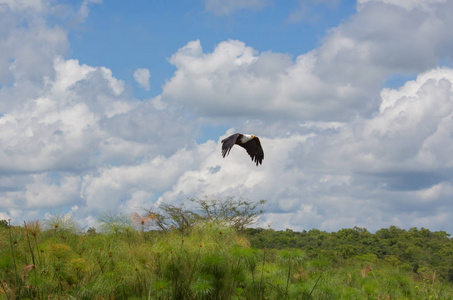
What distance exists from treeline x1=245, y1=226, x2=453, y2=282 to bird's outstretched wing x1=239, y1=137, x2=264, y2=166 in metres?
12.9

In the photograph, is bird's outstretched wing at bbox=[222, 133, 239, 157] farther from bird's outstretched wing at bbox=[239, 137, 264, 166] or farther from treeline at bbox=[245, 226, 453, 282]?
treeline at bbox=[245, 226, 453, 282]

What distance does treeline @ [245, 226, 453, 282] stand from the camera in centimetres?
2879

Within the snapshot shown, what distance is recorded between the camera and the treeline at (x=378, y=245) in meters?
28.8

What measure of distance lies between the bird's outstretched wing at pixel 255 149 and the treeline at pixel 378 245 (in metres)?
12.9

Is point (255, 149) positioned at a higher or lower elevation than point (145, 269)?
higher

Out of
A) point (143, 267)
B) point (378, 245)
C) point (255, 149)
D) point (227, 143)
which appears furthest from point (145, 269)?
point (378, 245)

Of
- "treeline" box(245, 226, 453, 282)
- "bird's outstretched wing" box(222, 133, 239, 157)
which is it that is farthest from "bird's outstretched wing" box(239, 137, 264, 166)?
"treeline" box(245, 226, 453, 282)

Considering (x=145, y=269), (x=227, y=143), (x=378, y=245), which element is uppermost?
(x=227, y=143)

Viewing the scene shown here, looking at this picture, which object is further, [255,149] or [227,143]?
[255,149]

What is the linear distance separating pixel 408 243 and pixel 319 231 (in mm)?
8293

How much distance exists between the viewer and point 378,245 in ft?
114

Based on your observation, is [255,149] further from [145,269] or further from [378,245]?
[378,245]

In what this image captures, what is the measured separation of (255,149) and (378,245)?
2607cm

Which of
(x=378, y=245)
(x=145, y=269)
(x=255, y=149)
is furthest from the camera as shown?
(x=378, y=245)
